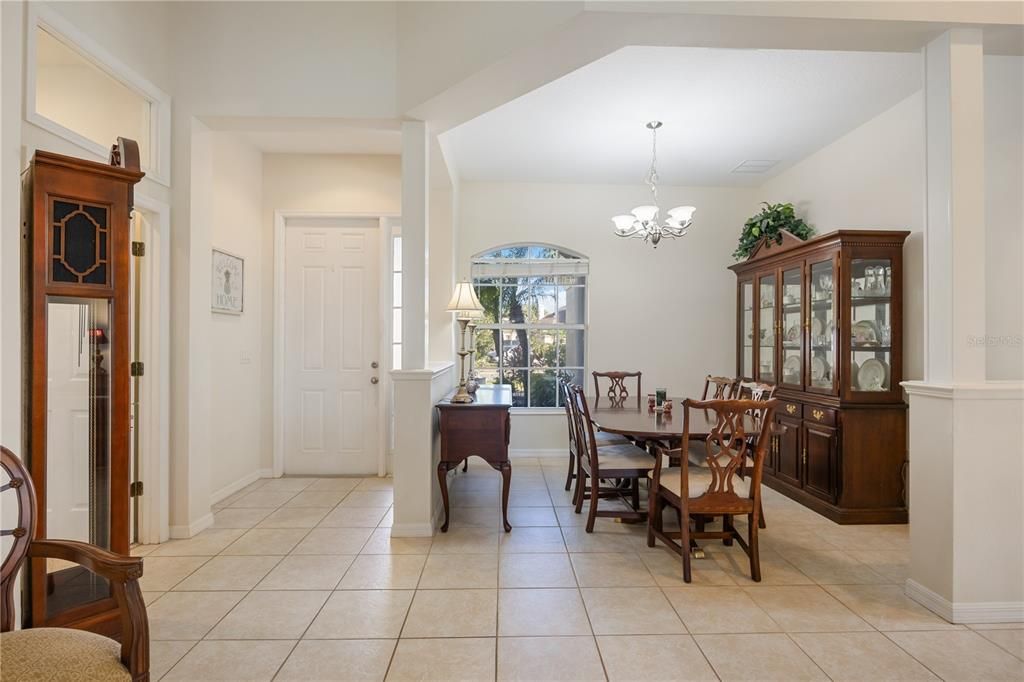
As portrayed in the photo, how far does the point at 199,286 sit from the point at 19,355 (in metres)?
1.41

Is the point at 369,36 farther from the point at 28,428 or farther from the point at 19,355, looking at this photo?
the point at 28,428

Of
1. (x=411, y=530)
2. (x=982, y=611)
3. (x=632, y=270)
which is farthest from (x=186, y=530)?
(x=632, y=270)

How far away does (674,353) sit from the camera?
17.8 feet

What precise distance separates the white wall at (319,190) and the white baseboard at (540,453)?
1771mm

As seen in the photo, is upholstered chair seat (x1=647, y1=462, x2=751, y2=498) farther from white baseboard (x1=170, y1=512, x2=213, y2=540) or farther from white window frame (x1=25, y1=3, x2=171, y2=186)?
white window frame (x1=25, y1=3, x2=171, y2=186)

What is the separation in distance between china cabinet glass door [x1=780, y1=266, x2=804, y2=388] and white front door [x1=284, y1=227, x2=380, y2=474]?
365cm

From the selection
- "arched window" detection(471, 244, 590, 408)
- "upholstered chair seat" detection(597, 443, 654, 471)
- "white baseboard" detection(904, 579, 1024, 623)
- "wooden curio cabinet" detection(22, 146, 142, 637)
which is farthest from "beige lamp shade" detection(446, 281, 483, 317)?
"white baseboard" detection(904, 579, 1024, 623)

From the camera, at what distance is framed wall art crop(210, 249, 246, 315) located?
152 inches

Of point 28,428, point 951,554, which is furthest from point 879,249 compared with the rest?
point 28,428

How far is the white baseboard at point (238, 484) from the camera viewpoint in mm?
3904

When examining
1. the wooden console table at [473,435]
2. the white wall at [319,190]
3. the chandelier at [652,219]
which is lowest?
the wooden console table at [473,435]

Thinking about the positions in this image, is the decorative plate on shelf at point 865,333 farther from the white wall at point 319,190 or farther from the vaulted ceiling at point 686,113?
the white wall at point 319,190

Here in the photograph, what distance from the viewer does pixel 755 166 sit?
4.85 meters

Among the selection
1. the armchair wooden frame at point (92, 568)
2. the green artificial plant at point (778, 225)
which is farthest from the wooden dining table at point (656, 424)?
the armchair wooden frame at point (92, 568)
